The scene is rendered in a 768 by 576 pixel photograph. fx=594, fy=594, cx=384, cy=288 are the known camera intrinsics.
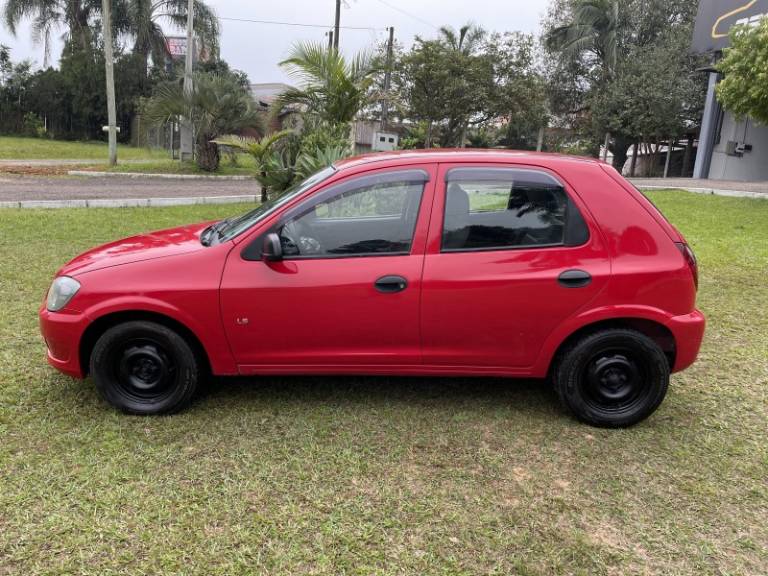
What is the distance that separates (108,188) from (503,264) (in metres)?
13.9

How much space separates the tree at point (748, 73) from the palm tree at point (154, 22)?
24.3 m

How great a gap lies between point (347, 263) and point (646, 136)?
101 ft

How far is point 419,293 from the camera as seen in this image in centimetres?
342

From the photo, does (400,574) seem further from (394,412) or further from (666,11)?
(666,11)

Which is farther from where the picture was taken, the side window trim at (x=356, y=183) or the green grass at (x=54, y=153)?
the green grass at (x=54, y=153)

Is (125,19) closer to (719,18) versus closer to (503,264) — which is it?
(719,18)

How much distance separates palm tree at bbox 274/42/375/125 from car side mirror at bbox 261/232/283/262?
24.8ft

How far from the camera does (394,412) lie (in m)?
3.74

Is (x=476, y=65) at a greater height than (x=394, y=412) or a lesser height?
greater

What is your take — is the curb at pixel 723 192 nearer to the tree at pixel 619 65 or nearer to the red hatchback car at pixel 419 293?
the tree at pixel 619 65

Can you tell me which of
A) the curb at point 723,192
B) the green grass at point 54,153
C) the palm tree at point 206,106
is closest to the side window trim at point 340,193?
the palm tree at point 206,106

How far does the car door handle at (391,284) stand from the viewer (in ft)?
11.2

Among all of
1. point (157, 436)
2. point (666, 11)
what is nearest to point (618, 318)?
point (157, 436)

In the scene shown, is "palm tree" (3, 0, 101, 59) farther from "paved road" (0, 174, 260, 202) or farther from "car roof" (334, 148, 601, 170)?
"car roof" (334, 148, 601, 170)
